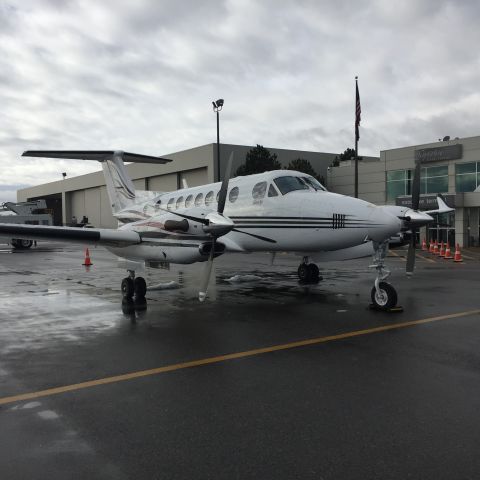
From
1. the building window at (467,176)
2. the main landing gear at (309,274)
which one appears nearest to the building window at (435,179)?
the building window at (467,176)

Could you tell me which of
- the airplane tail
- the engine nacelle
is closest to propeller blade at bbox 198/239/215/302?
the engine nacelle

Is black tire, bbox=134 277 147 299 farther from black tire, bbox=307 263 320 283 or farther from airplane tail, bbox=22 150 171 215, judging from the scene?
airplane tail, bbox=22 150 171 215

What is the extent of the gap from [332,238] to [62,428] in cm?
756

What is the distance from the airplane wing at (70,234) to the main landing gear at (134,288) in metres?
0.91

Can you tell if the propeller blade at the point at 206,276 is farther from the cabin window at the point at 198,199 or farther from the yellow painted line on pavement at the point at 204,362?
the cabin window at the point at 198,199

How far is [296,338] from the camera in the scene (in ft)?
25.8

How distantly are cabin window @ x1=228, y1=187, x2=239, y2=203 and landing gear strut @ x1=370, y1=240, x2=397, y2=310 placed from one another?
420 centimetres

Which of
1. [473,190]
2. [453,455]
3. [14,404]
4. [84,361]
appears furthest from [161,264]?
[473,190]

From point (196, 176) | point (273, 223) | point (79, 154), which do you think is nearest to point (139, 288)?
point (273, 223)

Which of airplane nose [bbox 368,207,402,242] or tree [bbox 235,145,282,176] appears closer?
airplane nose [bbox 368,207,402,242]

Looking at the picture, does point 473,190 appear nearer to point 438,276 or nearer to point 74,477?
point 438,276

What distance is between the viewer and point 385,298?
1010 centimetres

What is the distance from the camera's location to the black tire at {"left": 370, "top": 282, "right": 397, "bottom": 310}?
1001cm

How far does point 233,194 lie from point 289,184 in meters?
1.82
